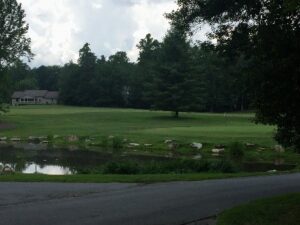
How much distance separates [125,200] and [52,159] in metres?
20.4

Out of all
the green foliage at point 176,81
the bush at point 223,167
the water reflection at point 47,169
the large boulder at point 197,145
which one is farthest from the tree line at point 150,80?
the bush at point 223,167

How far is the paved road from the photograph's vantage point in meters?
10.7

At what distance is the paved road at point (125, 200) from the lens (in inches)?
422

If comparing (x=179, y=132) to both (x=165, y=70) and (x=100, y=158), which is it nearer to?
(x=100, y=158)

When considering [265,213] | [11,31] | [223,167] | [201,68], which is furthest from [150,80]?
[265,213]

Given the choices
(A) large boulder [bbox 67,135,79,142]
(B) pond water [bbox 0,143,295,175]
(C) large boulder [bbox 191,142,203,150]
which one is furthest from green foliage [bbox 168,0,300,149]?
(A) large boulder [bbox 67,135,79,142]

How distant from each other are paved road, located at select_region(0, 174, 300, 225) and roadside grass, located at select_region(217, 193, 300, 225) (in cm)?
70

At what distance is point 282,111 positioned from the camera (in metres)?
10.5

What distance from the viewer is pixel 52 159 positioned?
32.7 m

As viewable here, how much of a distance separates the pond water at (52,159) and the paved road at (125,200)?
10566 mm

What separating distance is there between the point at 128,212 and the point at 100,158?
22.6m

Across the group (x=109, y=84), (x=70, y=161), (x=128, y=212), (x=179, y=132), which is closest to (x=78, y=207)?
(x=128, y=212)

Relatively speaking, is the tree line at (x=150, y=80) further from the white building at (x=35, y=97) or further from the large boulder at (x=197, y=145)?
the white building at (x=35, y=97)

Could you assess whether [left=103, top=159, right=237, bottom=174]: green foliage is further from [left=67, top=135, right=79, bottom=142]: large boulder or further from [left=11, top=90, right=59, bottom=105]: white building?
[left=11, top=90, right=59, bottom=105]: white building
